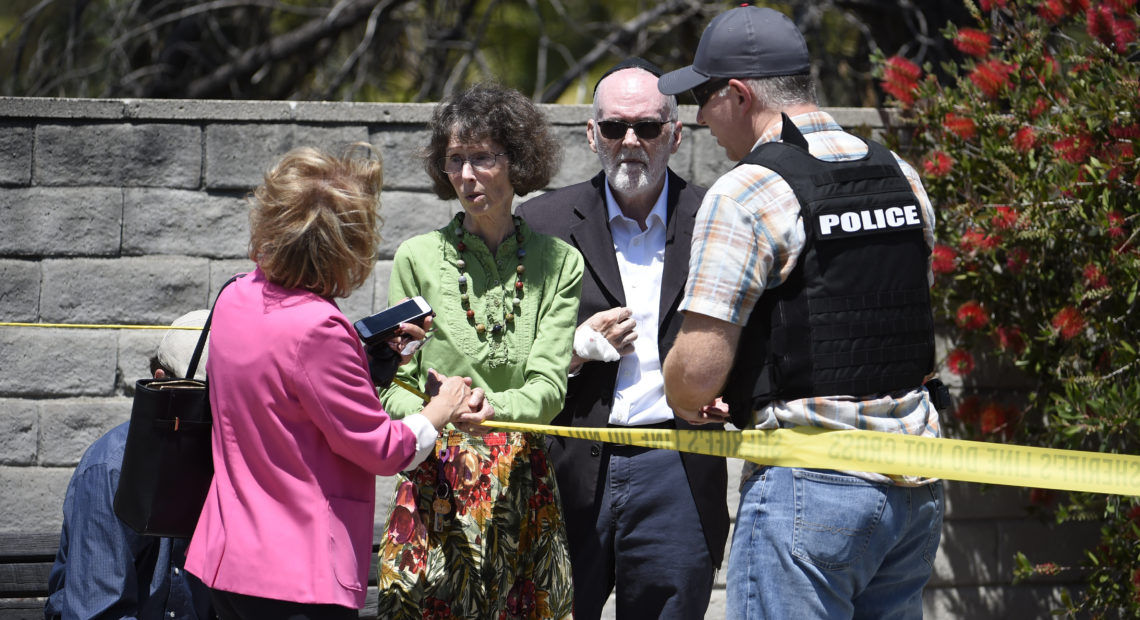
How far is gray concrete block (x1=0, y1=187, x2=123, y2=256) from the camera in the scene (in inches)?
170

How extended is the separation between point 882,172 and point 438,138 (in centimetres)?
129

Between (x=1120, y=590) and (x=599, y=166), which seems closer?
(x=1120, y=590)

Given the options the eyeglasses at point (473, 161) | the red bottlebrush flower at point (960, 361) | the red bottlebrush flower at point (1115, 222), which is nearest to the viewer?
the eyeglasses at point (473, 161)

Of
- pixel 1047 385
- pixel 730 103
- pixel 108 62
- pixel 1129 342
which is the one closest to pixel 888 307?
pixel 730 103

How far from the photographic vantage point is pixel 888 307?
2553 mm

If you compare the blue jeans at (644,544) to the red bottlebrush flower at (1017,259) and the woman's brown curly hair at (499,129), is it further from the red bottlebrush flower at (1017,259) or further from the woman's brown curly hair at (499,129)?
the red bottlebrush flower at (1017,259)

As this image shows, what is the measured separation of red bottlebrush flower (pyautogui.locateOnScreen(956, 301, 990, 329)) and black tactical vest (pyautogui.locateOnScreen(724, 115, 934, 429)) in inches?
73.4

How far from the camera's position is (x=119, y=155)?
4352 millimetres

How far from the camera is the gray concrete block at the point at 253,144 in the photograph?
439 cm

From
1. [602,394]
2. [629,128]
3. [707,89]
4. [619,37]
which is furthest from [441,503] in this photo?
[619,37]

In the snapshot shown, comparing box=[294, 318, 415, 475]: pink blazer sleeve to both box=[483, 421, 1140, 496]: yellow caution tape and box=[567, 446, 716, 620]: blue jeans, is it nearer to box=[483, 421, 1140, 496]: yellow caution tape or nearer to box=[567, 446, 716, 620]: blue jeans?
box=[483, 421, 1140, 496]: yellow caution tape

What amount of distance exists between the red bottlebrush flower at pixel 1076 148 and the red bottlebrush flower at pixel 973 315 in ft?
2.13

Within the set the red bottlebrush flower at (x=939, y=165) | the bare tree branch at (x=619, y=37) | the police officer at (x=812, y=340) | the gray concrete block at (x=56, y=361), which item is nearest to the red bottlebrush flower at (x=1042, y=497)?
the red bottlebrush flower at (x=939, y=165)

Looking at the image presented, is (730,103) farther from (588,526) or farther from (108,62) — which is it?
(108,62)
